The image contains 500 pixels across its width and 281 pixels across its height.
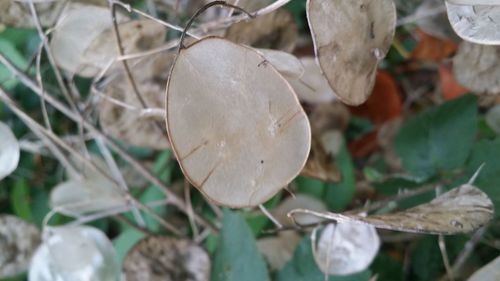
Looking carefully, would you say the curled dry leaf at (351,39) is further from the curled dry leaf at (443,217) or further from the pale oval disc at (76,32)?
the pale oval disc at (76,32)

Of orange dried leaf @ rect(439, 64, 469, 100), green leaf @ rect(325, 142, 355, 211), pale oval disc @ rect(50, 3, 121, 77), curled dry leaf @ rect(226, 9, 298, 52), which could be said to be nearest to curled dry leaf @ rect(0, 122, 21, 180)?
pale oval disc @ rect(50, 3, 121, 77)

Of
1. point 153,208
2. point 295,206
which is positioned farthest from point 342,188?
point 153,208

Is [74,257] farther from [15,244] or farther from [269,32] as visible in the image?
[269,32]

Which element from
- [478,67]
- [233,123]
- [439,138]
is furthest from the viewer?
[439,138]

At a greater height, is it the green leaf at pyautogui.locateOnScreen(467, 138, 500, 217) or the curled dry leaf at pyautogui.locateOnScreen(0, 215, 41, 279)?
the green leaf at pyautogui.locateOnScreen(467, 138, 500, 217)

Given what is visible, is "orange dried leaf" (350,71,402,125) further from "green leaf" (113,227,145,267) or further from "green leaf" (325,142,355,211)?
"green leaf" (113,227,145,267)

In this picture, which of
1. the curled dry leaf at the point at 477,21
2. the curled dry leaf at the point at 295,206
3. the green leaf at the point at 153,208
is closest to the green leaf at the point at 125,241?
the green leaf at the point at 153,208

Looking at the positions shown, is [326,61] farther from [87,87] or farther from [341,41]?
[87,87]
